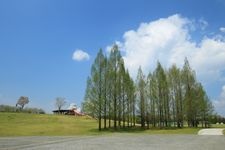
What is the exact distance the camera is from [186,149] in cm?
1638

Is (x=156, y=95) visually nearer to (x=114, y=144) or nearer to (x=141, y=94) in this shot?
(x=141, y=94)

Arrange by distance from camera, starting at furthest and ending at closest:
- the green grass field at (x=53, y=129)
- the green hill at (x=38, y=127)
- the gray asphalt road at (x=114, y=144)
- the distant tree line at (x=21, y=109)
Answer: the distant tree line at (x=21, y=109), the green hill at (x=38, y=127), the green grass field at (x=53, y=129), the gray asphalt road at (x=114, y=144)

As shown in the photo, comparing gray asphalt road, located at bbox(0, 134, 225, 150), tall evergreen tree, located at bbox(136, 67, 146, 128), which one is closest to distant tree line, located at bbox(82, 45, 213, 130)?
tall evergreen tree, located at bbox(136, 67, 146, 128)

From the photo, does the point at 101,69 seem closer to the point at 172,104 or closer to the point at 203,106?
the point at 172,104

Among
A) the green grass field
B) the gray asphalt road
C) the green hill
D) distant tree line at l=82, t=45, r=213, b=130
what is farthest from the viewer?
distant tree line at l=82, t=45, r=213, b=130

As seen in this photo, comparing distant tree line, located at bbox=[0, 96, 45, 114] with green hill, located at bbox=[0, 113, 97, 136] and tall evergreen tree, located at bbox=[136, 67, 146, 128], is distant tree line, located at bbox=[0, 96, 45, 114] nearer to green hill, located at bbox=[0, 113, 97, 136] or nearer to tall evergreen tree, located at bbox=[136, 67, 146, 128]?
green hill, located at bbox=[0, 113, 97, 136]

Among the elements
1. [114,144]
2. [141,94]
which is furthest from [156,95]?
[114,144]

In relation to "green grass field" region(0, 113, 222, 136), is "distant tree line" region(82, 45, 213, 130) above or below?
above

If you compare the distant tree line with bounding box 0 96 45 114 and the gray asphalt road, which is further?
the distant tree line with bounding box 0 96 45 114

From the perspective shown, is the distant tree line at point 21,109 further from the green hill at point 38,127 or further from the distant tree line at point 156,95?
the distant tree line at point 156,95

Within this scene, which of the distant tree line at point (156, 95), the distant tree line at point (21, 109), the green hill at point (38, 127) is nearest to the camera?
the green hill at point (38, 127)

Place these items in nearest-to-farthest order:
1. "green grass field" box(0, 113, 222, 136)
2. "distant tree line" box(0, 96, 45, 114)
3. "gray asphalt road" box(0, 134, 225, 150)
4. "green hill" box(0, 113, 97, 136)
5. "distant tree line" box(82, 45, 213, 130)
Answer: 1. "gray asphalt road" box(0, 134, 225, 150)
2. "green grass field" box(0, 113, 222, 136)
3. "green hill" box(0, 113, 97, 136)
4. "distant tree line" box(82, 45, 213, 130)
5. "distant tree line" box(0, 96, 45, 114)

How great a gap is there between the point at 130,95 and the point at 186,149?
123ft

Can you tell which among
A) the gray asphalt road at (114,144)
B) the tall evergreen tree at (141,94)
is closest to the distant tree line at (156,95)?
the tall evergreen tree at (141,94)
